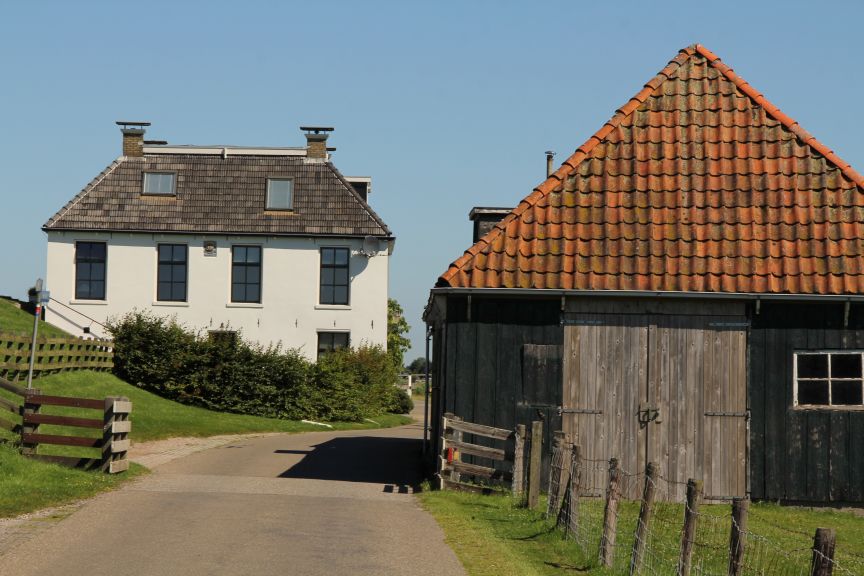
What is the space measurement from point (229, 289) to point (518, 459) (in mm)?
28752

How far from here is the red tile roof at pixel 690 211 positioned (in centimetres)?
1825

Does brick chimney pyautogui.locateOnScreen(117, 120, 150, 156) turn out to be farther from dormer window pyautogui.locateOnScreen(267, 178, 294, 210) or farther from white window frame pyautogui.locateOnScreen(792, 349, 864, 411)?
white window frame pyautogui.locateOnScreen(792, 349, 864, 411)

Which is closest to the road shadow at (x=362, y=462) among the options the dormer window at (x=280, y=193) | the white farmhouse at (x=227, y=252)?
the white farmhouse at (x=227, y=252)

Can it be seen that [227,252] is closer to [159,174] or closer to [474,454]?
[159,174]

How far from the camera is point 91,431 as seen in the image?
25.4m

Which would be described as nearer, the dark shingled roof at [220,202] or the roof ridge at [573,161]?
the roof ridge at [573,161]

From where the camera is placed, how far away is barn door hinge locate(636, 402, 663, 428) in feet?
59.6

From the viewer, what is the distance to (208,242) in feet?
145

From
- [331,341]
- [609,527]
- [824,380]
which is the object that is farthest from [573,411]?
[331,341]

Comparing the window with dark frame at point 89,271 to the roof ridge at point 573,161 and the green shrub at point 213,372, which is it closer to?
the green shrub at point 213,372

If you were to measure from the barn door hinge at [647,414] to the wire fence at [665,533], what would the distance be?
808 millimetres

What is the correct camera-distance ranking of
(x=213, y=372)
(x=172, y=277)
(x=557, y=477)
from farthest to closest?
(x=172, y=277) → (x=213, y=372) → (x=557, y=477)

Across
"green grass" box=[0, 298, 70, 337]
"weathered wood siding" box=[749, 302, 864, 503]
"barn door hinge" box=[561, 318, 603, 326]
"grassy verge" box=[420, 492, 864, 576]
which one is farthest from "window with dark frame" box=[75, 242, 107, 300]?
"weathered wood siding" box=[749, 302, 864, 503]

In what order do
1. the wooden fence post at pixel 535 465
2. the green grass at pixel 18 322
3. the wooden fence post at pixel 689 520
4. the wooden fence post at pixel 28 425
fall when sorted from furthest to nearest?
1. the green grass at pixel 18 322
2. the wooden fence post at pixel 28 425
3. the wooden fence post at pixel 535 465
4. the wooden fence post at pixel 689 520
